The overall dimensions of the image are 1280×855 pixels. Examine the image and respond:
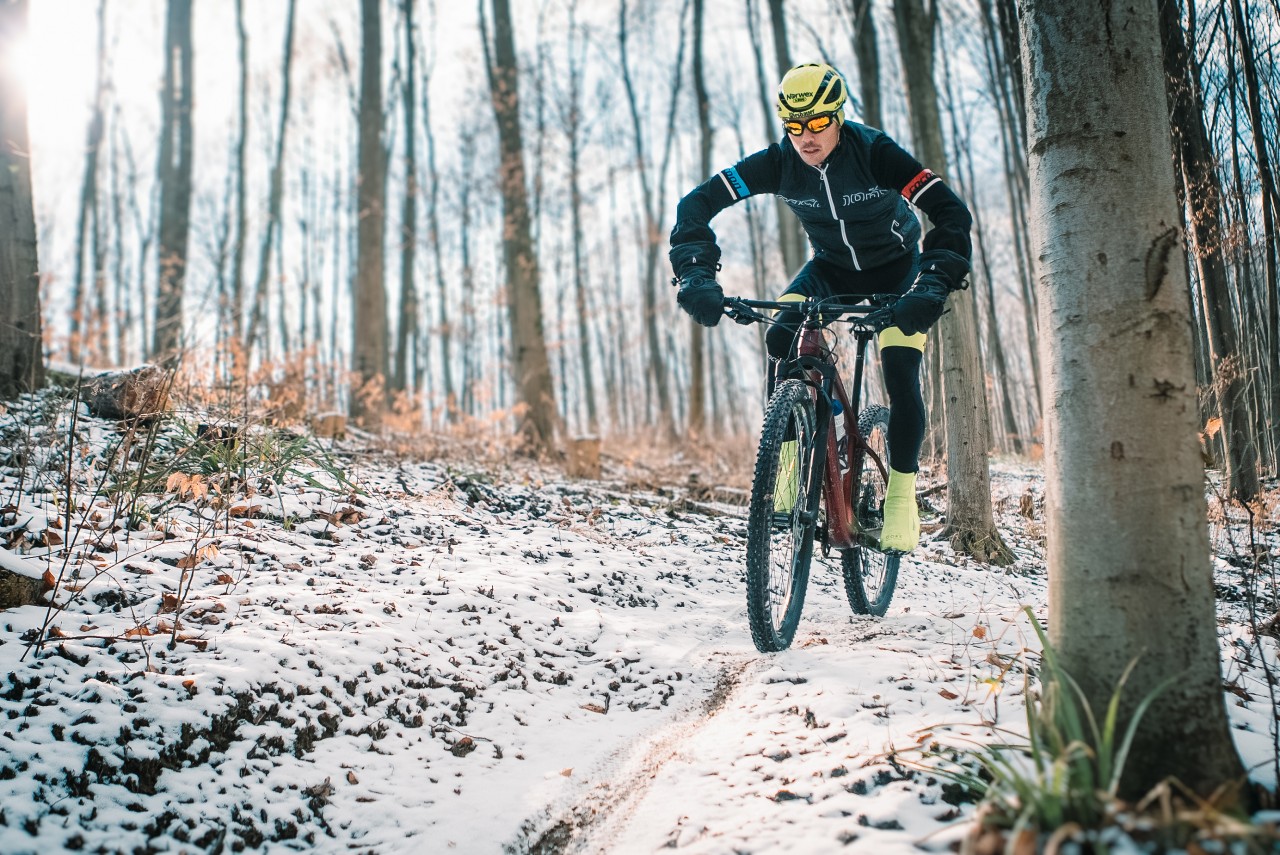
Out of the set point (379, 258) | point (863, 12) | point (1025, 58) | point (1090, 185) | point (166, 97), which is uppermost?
point (166, 97)

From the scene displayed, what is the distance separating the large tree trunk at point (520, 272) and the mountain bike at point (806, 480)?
579 centimetres

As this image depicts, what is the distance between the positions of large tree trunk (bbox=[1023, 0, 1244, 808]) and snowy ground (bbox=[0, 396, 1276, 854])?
0.34 m

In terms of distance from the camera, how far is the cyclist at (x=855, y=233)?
9.48 feet

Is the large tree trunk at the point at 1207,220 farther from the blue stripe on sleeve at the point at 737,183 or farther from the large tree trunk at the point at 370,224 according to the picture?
the large tree trunk at the point at 370,224

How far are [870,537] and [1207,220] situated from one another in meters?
2.86

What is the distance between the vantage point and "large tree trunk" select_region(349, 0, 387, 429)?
9.82 meters

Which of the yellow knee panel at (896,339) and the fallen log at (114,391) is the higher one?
the fallen log at (114,391)

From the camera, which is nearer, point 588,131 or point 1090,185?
point 1090,185

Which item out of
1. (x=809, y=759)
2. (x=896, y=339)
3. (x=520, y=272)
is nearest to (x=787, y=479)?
(x=896, y=339)

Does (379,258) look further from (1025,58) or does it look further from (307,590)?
(1025,58)

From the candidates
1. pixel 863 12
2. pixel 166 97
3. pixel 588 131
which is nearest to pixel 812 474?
pixel 863 12

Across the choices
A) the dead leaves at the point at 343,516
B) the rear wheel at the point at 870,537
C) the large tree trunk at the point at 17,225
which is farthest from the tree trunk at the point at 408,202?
the rear wheel at the point at 870,537

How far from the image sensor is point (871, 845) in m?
1.49

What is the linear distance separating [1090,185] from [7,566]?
3.40 meters
